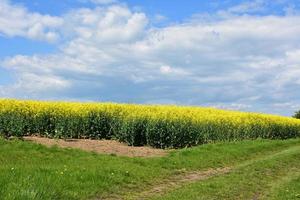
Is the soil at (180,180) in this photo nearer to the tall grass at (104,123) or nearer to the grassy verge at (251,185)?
the grassy verge at (251,185)

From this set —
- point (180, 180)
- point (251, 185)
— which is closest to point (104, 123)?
point (180, 180)

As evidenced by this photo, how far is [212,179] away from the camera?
1922 centimetres

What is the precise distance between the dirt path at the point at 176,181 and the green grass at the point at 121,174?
29 cm

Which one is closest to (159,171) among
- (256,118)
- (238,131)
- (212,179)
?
(212,179)

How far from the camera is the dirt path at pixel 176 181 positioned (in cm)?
1574

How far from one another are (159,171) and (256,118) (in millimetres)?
26579

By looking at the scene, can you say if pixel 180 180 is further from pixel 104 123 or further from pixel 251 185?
pixel 104 123

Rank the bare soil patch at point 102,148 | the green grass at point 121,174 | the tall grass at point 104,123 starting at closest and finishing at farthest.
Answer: the green grass at point 121,174 < the bare soil patch at point 102,148 < the tall grass at point 104,123

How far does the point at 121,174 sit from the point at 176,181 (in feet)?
7.11

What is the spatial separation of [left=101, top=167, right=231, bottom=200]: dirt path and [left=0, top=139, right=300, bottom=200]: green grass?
288 millimetres

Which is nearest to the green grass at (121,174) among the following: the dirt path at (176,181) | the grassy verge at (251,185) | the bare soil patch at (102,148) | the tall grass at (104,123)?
the grassy verge at (251,185)

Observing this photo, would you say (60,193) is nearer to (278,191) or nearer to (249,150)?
(278,191)

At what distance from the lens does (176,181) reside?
61.4ft

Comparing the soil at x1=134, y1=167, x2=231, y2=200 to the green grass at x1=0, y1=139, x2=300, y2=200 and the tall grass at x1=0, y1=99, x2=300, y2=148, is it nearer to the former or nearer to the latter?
the green grass at x1=0, y1=139, x2=300, y2=200
